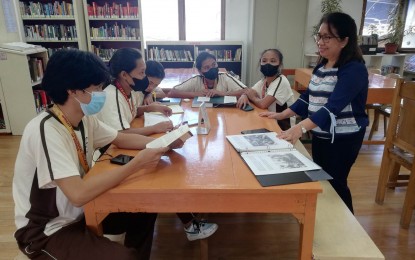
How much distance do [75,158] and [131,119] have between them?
33.3 inches

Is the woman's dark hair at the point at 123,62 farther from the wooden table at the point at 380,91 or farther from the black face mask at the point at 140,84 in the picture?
the wooden table at the point at 380,91

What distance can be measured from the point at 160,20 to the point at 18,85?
9.67 feet

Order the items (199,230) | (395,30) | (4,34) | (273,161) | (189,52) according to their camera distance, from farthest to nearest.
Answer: (189,52)
(395,30)
(4,34)
(199,230)
(273,161)

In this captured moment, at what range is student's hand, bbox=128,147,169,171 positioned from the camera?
50.1 inches

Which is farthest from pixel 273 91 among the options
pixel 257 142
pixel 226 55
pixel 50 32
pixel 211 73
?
pixel 50 32

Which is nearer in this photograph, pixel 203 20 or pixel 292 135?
pixel 292 135

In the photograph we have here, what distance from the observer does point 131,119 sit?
2.10 m

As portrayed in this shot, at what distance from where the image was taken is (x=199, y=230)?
1848mm

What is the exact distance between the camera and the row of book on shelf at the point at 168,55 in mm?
5812

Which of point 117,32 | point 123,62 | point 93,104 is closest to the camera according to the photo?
point 93,104

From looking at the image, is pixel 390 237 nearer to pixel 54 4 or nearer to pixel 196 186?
pixel 196 186

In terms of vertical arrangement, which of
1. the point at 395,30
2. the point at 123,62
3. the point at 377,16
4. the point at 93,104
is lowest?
the point at 93,104

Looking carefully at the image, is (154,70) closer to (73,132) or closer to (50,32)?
(73,132)

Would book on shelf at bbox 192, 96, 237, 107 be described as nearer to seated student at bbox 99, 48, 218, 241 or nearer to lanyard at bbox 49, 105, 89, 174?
seated student at bbox 99, 48, 218, 241
